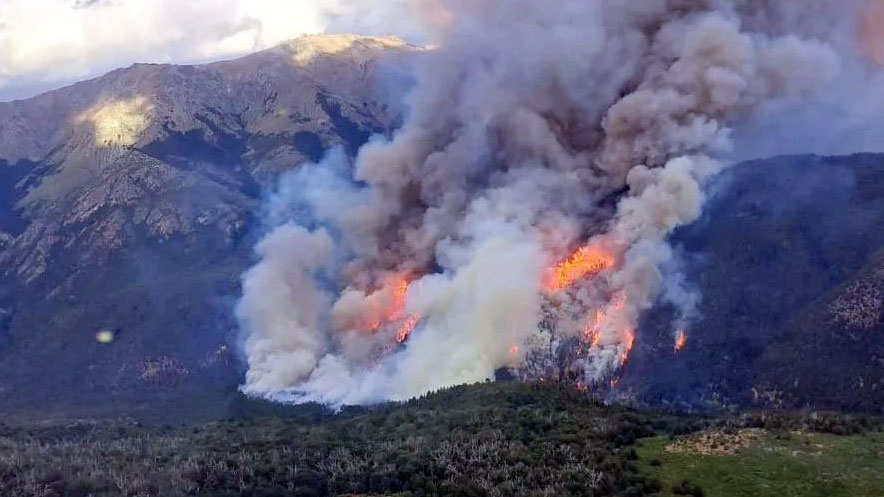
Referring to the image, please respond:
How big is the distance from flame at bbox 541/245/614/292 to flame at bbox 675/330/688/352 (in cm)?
1846

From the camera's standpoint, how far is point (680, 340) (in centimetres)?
12206

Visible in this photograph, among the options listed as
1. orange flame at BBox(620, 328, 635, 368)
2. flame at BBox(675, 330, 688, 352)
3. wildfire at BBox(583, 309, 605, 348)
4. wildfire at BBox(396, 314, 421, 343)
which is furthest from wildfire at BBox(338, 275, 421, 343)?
flame at BBox(675, 330, 688, 352)

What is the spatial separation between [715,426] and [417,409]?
28.8 metres

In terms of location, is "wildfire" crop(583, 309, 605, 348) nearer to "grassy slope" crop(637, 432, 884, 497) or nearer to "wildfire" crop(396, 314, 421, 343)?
"wildfire" crop(396, 314, 421, 343)

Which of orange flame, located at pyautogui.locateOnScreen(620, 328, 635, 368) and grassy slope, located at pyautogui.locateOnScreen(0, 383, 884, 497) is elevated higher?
orange flame, located at pyautogui.locateOnScreen(620, 328, 635, 368)

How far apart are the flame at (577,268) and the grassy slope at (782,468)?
43.9 metres

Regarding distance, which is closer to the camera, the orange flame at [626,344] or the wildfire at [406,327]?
the orange flame at [626,344]

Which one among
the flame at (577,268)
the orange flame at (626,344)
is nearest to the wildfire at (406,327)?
the flame at (577,268)

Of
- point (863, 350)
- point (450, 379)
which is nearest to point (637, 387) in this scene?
point (450, 379)

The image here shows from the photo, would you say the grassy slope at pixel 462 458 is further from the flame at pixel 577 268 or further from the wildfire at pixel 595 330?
the flame at pixel 577 268

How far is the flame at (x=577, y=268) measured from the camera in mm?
110750

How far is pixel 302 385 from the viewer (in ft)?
409

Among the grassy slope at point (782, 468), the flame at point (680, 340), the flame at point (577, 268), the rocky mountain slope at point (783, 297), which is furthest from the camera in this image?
the flame at point (680, 340)

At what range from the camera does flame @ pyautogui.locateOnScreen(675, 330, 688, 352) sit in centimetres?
12031
